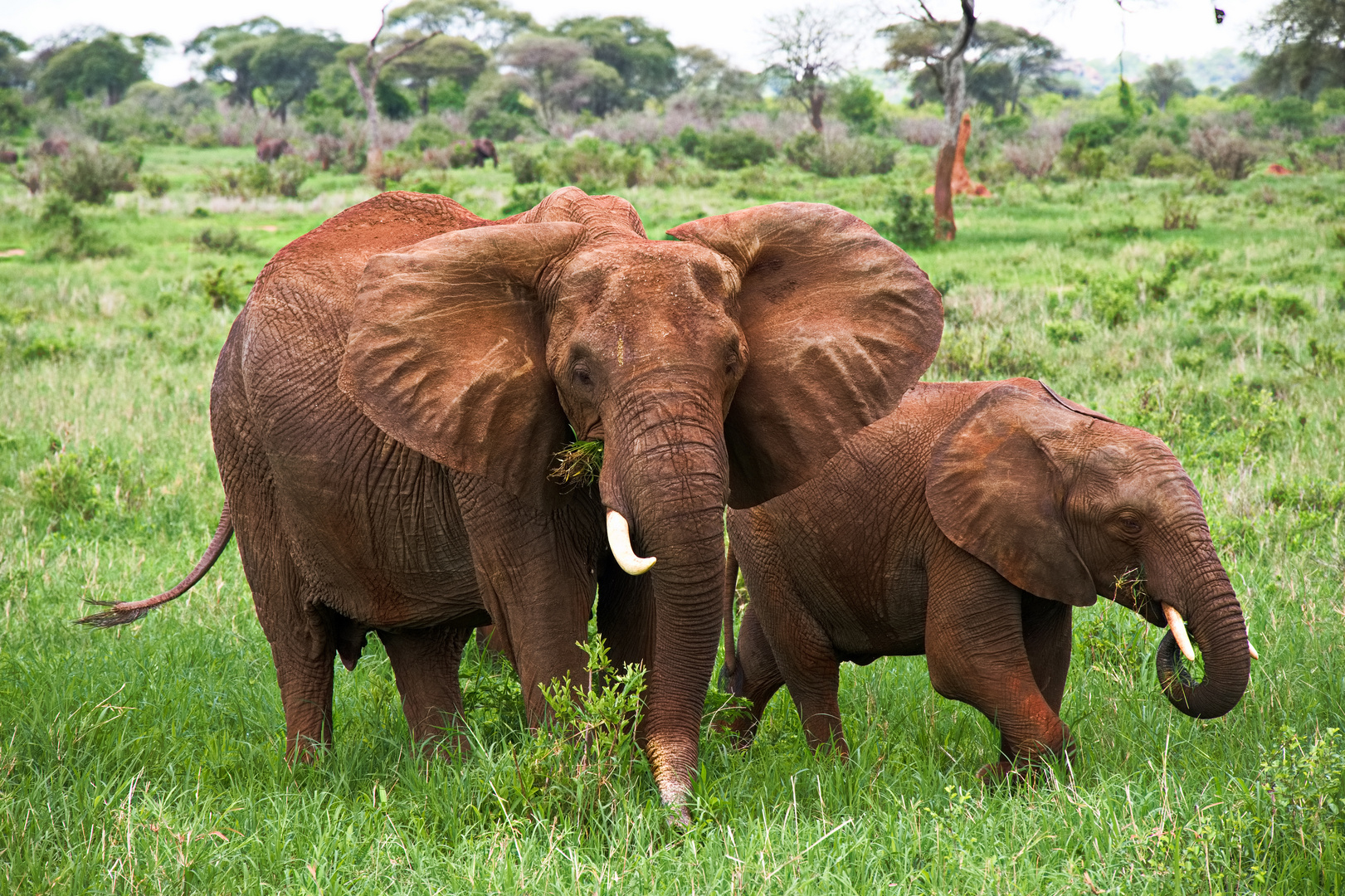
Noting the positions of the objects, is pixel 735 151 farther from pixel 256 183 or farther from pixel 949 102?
pixel 256 183

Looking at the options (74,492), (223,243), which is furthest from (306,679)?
(223,243)

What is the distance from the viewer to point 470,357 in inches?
136

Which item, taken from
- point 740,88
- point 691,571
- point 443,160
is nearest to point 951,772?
point 691,571

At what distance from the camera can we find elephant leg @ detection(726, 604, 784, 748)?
5.08 meters

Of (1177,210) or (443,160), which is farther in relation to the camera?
(443,160)

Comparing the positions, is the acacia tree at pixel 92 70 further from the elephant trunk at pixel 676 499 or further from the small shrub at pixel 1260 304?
the elephant trunk at pixel 676 499

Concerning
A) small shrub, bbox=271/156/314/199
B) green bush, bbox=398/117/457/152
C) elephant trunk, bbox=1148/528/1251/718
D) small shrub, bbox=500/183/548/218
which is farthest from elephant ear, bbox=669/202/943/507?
green bush, bbox=398/117/457/152

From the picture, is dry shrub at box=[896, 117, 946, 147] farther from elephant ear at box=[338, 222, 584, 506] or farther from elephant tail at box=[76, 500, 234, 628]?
elephant ear at box=[338, 222, 584, 506]

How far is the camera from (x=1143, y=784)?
13.3ft

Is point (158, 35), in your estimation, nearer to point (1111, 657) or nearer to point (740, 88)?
point (740, 88)

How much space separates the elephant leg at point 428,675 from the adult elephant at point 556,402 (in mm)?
173

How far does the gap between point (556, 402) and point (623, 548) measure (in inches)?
23.5

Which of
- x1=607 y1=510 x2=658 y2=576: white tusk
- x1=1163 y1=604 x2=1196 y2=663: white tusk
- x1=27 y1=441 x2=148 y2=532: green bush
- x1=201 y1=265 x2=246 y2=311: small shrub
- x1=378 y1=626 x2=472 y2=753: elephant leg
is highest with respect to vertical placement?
x1=607 y1=510 x2=658 y2=576: white tusk

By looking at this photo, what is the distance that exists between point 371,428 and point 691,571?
1.36 metres
